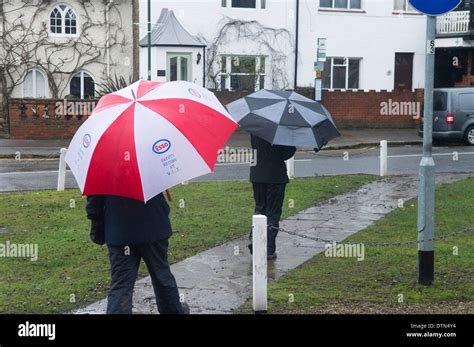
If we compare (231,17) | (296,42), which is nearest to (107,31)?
(231,17)

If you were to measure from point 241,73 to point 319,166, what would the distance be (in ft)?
38.2

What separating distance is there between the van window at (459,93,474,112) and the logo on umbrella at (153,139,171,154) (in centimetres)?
1999

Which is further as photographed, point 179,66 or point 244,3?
point 244,3

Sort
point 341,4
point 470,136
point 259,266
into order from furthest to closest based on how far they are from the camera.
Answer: point 341,4 → point 470,136 → point 259,266

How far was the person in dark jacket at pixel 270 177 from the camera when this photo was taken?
892 cm

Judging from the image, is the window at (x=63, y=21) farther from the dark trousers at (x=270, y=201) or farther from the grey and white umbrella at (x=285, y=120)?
the dark trousers at (x=270, y=201)

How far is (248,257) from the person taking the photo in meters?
9.49

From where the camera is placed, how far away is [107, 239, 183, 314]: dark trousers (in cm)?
611

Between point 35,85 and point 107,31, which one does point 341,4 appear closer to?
point 107,31

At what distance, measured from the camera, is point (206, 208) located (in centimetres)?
1266

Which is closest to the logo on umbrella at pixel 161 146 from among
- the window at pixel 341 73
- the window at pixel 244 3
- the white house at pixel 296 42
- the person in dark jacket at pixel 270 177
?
the person in dark jacket at pixel 270 177

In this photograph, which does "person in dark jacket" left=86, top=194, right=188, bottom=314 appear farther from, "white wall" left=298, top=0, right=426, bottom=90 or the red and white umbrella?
"white wall" left=298, top=0, right=426, bottom=90

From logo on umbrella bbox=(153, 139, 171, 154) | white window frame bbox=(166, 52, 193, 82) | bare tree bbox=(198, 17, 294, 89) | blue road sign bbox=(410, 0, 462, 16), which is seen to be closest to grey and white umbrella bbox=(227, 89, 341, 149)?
blue road sign bbox=(410, 0, 462, 16)
